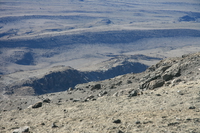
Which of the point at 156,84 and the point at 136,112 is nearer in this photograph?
the point at 136,112

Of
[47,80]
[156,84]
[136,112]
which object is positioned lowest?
[47,80]

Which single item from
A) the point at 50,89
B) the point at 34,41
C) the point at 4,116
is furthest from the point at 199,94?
the point at 34,41

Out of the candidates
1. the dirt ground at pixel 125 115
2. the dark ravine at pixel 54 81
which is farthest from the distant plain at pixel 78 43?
the dirt ground at pixel 125 115

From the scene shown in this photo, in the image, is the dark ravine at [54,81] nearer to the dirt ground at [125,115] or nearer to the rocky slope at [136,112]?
the rocky slope at [136,112]

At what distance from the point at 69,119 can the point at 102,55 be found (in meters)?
104

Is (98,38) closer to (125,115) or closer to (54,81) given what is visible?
(54,81)

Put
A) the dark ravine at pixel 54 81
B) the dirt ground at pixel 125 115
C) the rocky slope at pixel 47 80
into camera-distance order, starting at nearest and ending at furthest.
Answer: the dirt ground at pixel 125 115, the rocky slope at pixel 47 80, the dark ravine at pixel 54 81

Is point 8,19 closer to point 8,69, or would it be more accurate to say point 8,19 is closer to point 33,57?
point 33,57

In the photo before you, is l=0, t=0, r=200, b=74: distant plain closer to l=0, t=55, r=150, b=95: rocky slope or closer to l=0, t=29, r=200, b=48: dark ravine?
Result: l=0, t=29, r=200, b=48: dark ravine

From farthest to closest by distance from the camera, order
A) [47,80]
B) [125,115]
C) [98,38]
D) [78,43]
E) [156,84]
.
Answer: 1. [98,38]
2. [78,43]
3. [47,80]
4. [156,84]
5. [125,115]

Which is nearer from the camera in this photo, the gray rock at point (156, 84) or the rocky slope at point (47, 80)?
the gray rock at point (156, 84)

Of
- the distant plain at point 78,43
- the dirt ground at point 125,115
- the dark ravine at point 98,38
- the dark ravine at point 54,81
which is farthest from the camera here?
the dark ravine at point 98,38

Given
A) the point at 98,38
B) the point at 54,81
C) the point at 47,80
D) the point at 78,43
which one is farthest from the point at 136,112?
the point at 98,38

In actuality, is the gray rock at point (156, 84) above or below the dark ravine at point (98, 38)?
above
